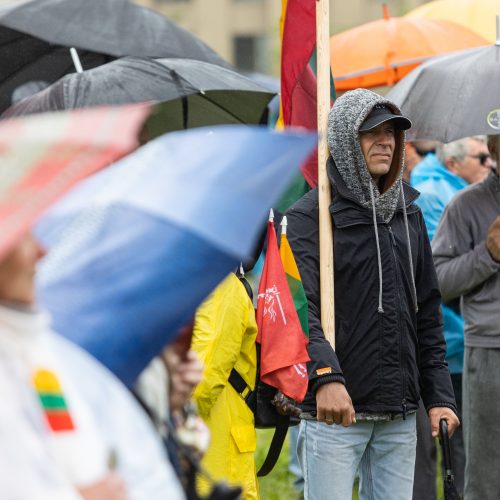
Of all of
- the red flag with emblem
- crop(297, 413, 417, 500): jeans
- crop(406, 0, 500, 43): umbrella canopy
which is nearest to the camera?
the red flag with emblem

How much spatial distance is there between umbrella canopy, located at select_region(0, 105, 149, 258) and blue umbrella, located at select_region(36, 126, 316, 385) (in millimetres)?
131

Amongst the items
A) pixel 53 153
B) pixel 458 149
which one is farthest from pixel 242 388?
pixel 458 149

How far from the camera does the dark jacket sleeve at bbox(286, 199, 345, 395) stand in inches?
188

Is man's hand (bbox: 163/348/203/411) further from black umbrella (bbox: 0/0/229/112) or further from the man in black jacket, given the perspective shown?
black umbrella (bbox: 0/0/229/112)

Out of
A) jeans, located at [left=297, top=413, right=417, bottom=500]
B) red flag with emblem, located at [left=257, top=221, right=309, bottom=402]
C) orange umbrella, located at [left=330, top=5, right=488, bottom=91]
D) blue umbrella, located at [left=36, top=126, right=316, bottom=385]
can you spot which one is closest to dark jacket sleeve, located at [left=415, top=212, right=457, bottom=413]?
jeans, located at [left=297, top=413, right=417, bottom=500]

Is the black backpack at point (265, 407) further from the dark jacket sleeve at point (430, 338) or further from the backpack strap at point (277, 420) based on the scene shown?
the dark jacket sleeve at point (430, 338)

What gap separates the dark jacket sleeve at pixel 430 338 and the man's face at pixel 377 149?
31 cm

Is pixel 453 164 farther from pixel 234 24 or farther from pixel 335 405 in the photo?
pixel 234 24

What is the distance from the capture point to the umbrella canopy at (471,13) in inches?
388

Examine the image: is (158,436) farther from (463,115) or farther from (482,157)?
(482,157)

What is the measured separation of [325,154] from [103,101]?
986mm

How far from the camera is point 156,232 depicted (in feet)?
7.63

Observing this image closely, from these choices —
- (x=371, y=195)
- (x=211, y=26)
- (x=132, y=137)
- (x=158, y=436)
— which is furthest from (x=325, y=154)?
(x=211, y=26)

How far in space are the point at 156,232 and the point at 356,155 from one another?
2.87 meters
